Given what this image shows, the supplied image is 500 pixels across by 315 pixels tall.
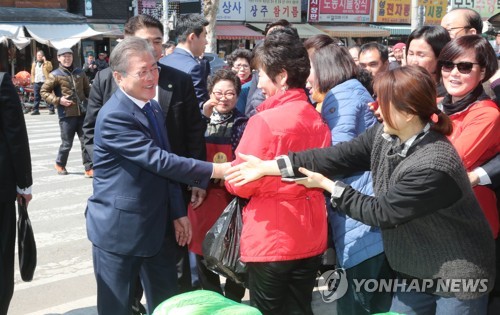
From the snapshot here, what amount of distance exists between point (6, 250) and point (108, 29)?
2079 cm

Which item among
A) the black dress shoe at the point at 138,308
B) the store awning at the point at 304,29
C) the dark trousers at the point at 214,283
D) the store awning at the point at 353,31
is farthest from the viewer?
the store awning at the point at 353,31

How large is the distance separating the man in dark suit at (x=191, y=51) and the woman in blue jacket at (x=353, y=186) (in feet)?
4.70

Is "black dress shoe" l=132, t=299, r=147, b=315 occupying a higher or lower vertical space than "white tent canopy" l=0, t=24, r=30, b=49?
lower

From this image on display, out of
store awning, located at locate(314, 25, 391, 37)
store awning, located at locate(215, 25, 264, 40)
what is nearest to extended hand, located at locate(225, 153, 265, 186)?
store awning, located at locate(215, 25, 264, 40)

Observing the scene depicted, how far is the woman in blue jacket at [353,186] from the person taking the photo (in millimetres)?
2922

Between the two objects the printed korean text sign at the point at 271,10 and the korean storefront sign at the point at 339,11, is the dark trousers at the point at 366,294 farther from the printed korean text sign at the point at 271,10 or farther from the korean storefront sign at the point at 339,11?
the korean storefront sign at the point at 339,11

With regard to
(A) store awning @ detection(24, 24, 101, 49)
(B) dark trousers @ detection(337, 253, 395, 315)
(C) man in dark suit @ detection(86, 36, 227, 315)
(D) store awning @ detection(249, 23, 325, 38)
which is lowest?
(D) store awning @ detection(249, 23, 325, 38)

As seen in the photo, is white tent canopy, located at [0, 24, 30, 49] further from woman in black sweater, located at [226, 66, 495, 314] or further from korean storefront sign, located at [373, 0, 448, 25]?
korean storefront sign, located at [373, 0, 448, 25]

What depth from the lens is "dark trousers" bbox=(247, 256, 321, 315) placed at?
2654 mm

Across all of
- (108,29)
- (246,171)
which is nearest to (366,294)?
(246,171)

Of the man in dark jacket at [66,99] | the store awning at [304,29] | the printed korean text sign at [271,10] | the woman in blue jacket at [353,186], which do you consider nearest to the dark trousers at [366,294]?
the woman in blue jacket at [353,186]

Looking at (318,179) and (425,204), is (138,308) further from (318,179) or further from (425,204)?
(425,204)

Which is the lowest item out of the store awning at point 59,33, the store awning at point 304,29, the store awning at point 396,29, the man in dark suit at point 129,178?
the store awning at point 396,29

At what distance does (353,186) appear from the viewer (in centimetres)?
295
